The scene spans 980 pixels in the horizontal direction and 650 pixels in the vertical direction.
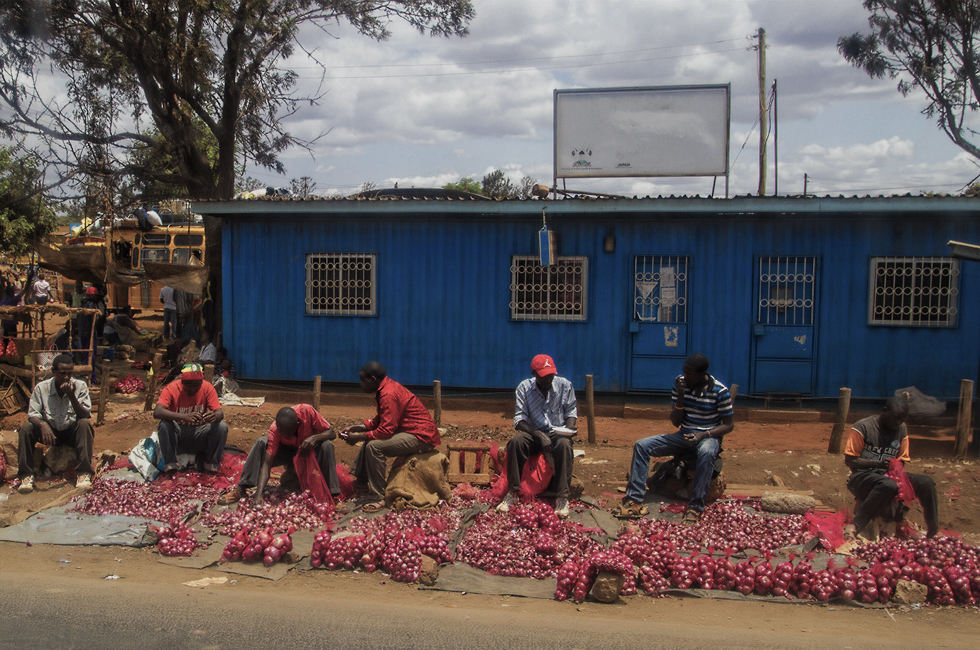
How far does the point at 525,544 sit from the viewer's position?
5598 mm

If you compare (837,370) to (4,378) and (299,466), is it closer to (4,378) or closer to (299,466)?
(299,466)

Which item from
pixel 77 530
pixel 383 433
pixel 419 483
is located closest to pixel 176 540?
pixel 77 530

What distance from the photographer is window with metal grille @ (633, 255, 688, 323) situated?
11094 mm

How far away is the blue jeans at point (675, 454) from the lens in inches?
251

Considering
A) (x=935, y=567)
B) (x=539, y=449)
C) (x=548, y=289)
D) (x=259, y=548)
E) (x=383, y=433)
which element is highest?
(x=548, y=289)

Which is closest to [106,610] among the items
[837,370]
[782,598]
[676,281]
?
[782,598]

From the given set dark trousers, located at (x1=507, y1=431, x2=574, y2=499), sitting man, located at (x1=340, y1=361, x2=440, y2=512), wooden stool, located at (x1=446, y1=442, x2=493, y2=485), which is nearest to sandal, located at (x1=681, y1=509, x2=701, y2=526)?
dark trousers, located at (x1=507, y1=431, x2=574, y2=499)

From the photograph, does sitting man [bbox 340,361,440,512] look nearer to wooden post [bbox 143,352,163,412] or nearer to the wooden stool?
the wooden stool

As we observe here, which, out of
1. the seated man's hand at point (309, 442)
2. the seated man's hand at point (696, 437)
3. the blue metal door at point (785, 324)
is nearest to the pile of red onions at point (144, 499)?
the seated man's hand at point (309, 442)

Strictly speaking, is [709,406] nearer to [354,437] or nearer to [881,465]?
[881,465]

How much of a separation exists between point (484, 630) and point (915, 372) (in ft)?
29.3

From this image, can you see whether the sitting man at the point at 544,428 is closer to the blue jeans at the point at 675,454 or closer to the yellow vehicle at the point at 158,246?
the blue jeans at the point at 675,454

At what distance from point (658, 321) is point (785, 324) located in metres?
1.87

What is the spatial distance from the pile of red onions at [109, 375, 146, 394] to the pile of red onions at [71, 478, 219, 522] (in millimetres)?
6208
